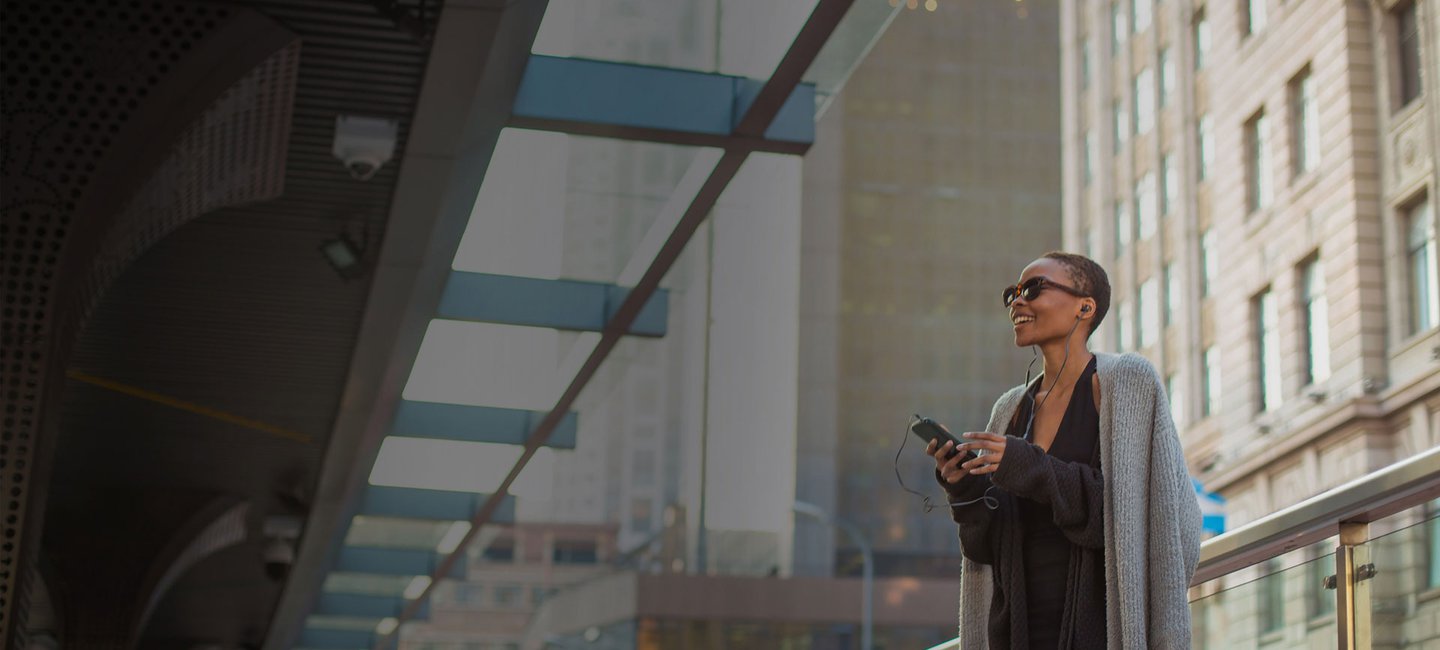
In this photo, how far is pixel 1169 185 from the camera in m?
50.9

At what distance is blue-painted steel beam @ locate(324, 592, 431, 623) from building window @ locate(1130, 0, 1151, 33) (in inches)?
1290

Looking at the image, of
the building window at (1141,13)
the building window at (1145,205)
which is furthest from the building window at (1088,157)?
the building window at (1141,13)

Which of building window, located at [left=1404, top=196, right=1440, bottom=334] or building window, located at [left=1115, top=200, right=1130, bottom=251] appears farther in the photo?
building window, located at [left=1115, top=200, right=1130, bottom=251]

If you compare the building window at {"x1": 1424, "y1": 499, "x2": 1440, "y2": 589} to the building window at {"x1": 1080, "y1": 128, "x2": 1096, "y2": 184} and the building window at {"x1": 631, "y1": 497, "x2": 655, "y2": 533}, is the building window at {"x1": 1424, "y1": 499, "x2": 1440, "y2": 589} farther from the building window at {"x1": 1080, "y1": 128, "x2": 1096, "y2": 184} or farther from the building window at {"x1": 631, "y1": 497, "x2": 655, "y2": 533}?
the building window at {"x1": 631, "y1": 497, "x2": 655, "y2": 533}

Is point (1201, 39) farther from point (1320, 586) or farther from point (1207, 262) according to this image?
point (1320, 586)

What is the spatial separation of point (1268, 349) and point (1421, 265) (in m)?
6.24

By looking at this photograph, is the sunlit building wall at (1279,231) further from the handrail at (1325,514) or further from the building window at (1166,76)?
the handrail at (1325,514)

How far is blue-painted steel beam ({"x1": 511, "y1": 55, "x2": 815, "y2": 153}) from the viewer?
9.00m

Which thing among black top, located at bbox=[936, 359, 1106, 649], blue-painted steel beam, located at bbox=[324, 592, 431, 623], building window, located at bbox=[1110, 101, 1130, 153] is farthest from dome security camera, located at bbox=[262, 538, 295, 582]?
building window, located at bbox=[1110, 101, 1130, 153]

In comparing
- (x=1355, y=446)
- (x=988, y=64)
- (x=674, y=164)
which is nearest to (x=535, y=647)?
(x=988, y=64)

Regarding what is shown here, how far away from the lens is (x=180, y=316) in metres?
12.0

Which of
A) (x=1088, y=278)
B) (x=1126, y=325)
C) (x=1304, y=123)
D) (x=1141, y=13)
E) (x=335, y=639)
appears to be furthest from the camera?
(x=1141, y=13)

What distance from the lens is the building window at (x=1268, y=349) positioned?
42000 mm

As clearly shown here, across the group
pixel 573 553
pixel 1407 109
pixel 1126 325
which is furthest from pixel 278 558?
pixel 573 553
